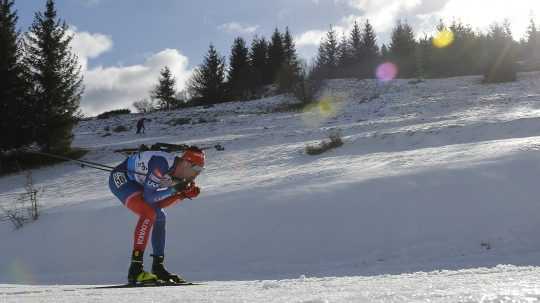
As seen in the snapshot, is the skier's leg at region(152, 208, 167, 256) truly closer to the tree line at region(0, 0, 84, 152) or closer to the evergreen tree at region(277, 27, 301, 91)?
the tree line at region(0, 0, 84, 152)

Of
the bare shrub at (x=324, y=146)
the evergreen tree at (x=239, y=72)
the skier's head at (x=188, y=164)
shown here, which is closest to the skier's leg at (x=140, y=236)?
the skier's head at (x=188, y=164)

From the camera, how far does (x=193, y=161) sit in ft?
20.5

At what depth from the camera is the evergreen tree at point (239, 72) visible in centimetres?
5750

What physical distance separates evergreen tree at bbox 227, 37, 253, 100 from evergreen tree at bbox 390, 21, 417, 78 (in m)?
18.2

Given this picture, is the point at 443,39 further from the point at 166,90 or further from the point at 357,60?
the point at 166,90

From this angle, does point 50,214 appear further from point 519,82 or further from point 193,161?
point 519,82

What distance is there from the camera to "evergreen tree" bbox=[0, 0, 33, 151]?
25.3 metres

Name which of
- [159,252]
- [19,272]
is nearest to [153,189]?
[159,252]

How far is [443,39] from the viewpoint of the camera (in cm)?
6588

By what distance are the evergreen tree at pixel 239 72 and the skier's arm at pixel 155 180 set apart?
5024cm

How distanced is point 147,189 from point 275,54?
6254cm

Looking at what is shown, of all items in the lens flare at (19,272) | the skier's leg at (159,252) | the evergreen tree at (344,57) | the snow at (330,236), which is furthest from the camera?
the evergreen tree at (344,57)

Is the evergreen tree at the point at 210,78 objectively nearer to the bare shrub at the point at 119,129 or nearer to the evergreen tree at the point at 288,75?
the evergreen tree at the point at 288,75

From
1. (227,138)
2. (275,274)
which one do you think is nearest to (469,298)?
(275,274)
